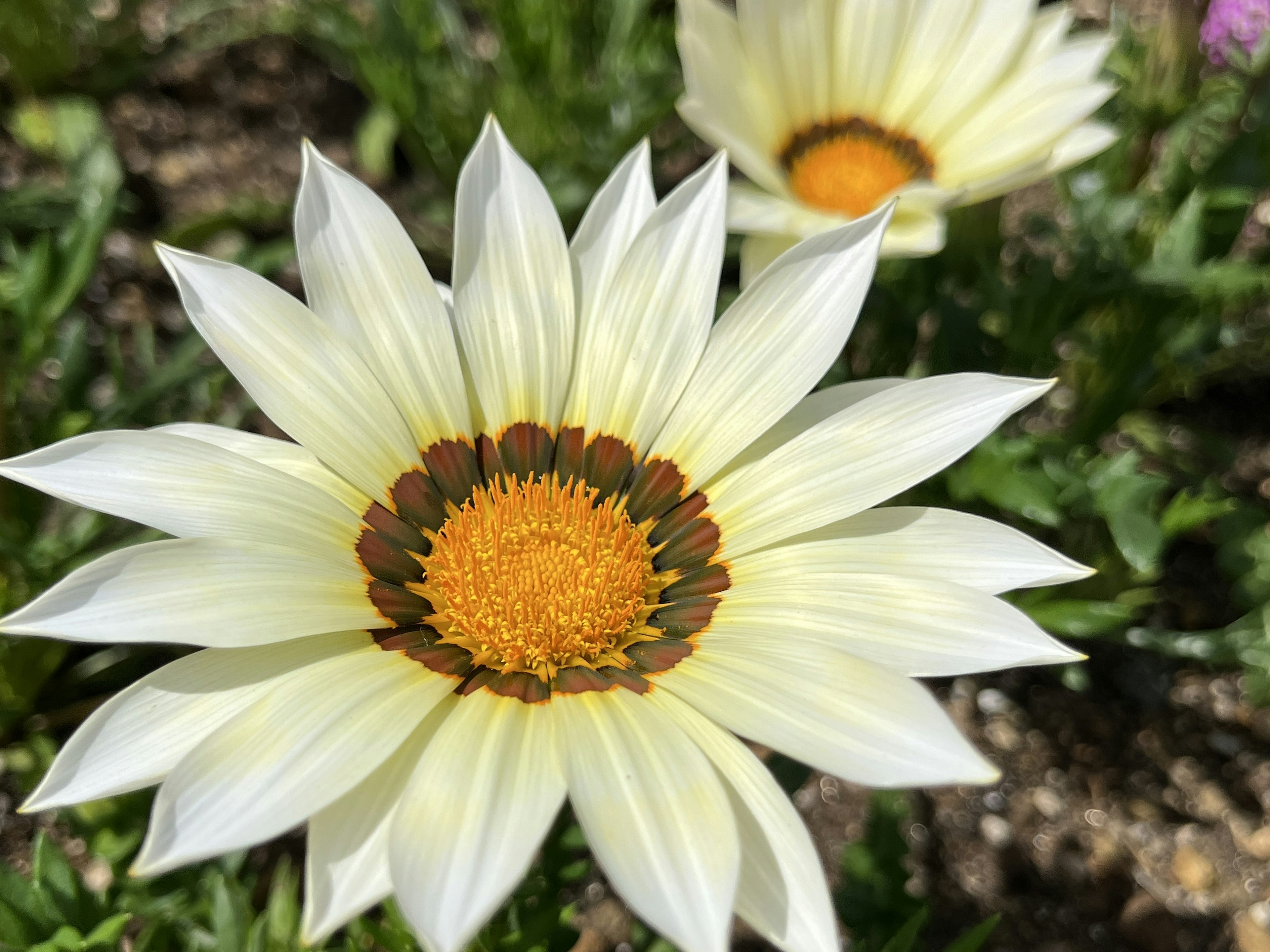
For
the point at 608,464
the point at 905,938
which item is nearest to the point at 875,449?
the point at 608,464

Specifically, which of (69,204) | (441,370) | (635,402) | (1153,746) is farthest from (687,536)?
(69,204)

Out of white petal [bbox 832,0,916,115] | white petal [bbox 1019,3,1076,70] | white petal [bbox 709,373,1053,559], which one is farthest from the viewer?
white petal [bbox 832,0,916,115]

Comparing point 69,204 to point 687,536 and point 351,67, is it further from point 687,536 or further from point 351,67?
point 687,536

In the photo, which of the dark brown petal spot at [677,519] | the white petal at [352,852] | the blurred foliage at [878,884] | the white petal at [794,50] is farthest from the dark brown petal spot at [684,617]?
the white petal at [794,50]

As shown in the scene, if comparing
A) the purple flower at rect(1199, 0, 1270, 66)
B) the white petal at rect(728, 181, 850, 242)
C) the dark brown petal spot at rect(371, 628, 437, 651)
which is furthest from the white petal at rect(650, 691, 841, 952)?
the purple flower at rect(1199, 0, 1270, 66)

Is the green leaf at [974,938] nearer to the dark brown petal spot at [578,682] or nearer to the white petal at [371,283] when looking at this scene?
the dark brown petal spot at [578,682]

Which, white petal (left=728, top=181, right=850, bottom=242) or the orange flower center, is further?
the orange flower center

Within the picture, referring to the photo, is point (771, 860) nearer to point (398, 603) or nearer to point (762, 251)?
point (398, 603)

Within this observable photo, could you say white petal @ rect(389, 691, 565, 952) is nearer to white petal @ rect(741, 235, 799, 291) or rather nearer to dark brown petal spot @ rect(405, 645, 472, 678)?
dark brown petal spot @ rect(405, 645, 472, 678)
